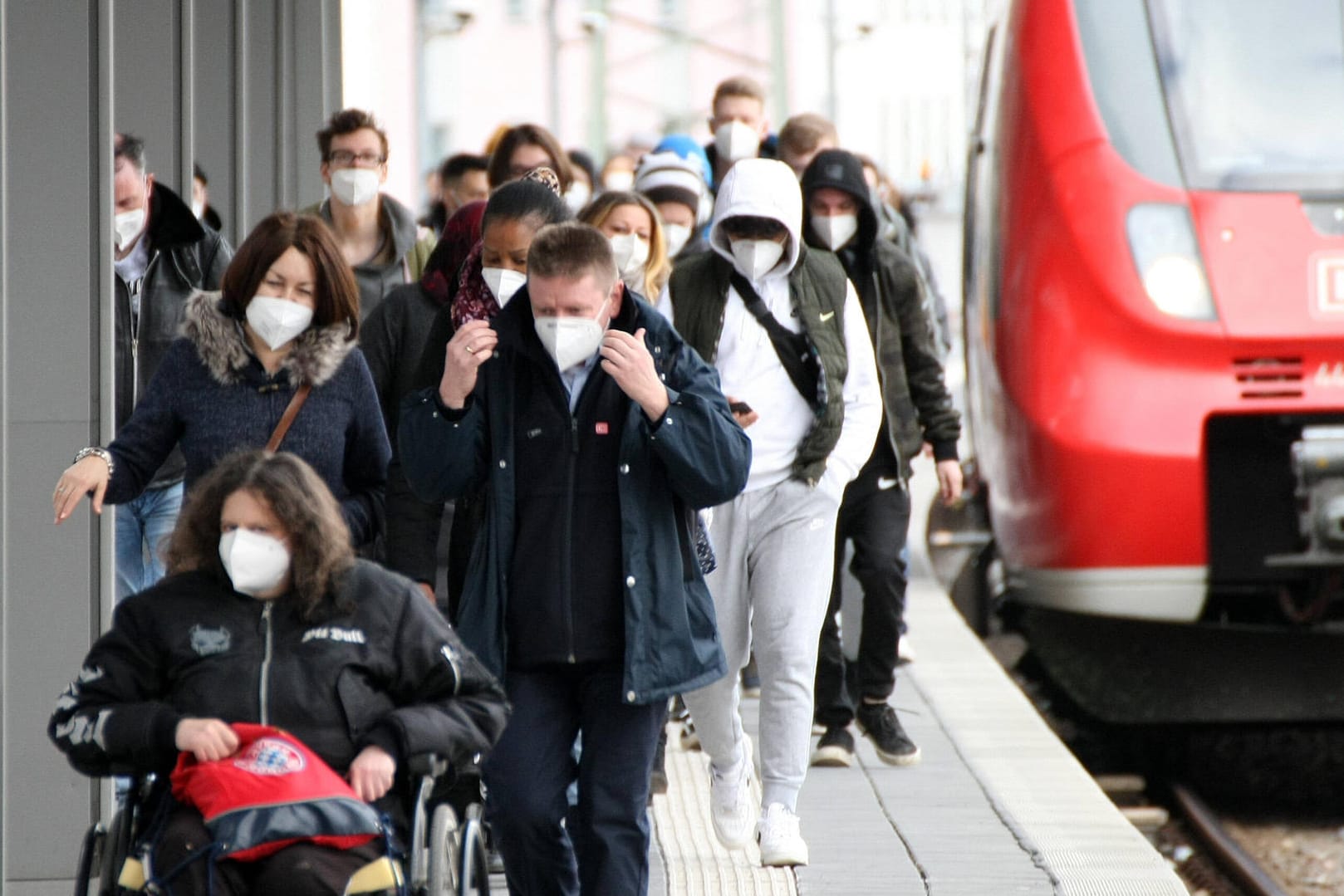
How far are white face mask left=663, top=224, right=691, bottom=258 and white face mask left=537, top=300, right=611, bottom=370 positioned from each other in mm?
3354

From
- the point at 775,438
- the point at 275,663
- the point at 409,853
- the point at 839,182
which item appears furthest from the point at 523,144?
the point at 409,853

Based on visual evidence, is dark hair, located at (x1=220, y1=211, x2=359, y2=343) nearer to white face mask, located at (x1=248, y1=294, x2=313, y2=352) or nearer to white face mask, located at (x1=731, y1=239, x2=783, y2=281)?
white face mask, located at (x1=248, y1=294, x2=313, y2=352)

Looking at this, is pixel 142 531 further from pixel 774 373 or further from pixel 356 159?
pixel 774 373

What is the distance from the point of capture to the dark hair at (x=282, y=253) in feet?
14.7

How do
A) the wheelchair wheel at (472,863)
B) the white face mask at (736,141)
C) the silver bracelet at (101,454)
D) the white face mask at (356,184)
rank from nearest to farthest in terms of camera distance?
1. the wheelchair wheel at (472,863)
2. the silver bracelet at (101,454)
3. the white face mask at (356,184)
4. the white face mask at (736,141)

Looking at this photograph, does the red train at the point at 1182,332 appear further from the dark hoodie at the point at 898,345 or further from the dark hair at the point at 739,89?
the dark hair at the point at 739,89

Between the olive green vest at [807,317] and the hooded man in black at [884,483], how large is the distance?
85cm

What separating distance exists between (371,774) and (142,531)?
80.7 inches

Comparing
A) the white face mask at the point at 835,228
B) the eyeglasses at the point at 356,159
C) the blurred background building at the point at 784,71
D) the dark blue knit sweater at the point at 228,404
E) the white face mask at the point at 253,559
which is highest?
the blurred background building at the point at 784,71

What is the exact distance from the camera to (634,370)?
4086 mm

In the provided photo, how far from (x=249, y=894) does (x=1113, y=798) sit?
5.04 meters

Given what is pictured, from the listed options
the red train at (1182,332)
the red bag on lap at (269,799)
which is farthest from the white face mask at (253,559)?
the red train at (1182,332)

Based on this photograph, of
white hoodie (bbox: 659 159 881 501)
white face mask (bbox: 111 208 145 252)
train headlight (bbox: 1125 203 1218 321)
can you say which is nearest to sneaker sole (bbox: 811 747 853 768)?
white hoodie (bbox: 659 159 881 501)

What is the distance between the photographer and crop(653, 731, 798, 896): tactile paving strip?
5184 mm
